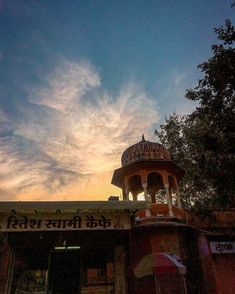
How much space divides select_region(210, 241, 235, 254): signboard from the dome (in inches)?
183

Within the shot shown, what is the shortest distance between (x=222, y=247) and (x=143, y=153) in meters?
5.62

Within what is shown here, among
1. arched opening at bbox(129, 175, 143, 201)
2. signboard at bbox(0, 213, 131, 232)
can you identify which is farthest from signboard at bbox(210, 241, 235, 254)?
arched opening at bbox(129, 175, 143, 201)

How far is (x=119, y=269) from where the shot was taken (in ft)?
36.9

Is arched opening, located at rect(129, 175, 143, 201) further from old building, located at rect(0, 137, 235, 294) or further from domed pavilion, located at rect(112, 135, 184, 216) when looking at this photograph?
old building, located at rect(0, 137, 235, 294)

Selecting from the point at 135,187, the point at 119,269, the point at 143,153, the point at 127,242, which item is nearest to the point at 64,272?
the point at 119,269

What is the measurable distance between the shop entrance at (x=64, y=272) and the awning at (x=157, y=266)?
3476mm

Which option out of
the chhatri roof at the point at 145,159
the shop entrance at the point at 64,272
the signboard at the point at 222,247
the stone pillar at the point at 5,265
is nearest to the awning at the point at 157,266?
the signboard at the point at 222,247

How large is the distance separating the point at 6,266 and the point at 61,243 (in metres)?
2.22

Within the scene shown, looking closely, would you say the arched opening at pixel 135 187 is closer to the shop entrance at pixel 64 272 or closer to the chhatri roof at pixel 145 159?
the chhatri roof at pixel 145 159

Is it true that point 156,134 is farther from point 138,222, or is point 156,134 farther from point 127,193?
point 138,222

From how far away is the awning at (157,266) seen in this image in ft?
31.2

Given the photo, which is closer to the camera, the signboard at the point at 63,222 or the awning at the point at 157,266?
the awning at the point at 157,266

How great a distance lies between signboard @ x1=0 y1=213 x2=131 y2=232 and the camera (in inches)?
404

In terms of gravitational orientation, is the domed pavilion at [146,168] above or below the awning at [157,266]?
above
